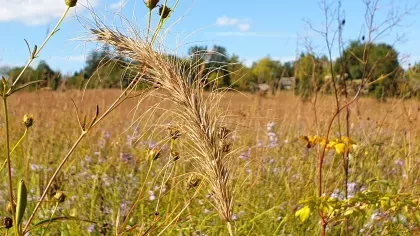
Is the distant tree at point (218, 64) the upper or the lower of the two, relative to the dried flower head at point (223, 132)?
upper

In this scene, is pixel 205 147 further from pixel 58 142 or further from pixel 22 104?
pixel 22 104

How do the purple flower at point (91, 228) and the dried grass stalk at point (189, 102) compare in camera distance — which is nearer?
the dried grass stalk at point (189, 102)

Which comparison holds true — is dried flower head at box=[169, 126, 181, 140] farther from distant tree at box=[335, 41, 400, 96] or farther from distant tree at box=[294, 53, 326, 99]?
distant tree at box=[294, 53, 326, 99]

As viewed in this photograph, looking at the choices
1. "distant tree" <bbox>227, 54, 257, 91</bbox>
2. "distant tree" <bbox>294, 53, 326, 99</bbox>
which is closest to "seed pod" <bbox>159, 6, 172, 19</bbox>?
"distant tree" <bbox>227, 54, 257, 91</bbox>

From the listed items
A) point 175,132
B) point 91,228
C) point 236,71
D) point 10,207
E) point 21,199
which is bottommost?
point 91,228

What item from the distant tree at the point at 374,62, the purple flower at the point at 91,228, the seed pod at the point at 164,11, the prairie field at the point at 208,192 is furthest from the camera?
the distant tree at the point at 374,62

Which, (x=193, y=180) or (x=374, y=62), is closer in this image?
(x=193, y=180)

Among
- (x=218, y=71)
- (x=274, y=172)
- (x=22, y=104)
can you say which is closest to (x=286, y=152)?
(x=274, y=172)

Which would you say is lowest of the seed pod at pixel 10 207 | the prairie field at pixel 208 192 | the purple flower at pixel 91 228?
the purple flower at pixel 91 228

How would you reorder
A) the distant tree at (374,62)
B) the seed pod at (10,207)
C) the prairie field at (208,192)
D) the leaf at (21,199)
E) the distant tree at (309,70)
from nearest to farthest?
the leaf at (21,199)
the seed pod at (10,207)
the prairie field at (208,192)
the distant tree at (374,62)
the distant tree at (309,70)

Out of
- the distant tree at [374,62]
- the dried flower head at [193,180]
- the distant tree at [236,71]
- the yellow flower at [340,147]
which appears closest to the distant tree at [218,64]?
the distant tree at [236,71]

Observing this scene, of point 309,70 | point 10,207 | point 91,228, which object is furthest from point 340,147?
point 309,70

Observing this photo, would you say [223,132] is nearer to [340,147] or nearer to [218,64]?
[218,64]

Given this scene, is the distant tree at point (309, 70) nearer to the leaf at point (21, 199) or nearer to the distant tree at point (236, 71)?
the distant tree at point (236, 71)
